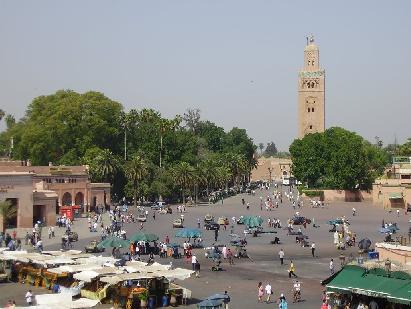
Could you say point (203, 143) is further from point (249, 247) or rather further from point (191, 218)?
point (249, 247)

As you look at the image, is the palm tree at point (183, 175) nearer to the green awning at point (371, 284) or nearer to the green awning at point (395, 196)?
the green awning at point (395, 196)

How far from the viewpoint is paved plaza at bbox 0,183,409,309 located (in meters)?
32.9

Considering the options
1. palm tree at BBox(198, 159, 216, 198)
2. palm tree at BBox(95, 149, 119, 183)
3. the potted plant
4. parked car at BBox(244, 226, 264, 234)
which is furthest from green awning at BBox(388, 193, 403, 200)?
the potted plant

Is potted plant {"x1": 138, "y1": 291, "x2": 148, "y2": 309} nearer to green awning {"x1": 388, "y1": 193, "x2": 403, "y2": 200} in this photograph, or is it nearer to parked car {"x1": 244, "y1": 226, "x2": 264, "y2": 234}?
parked car {"x1": 244, "y1": 226, "x2": 264, "y2": 234}

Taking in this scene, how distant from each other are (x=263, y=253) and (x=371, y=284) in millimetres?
21196

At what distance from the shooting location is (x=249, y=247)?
161ft

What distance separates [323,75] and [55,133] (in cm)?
7128

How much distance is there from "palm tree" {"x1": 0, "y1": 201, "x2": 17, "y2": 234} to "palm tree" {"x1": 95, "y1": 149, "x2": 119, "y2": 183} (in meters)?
28.3

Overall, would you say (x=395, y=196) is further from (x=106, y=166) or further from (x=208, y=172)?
(x=106, y=166)

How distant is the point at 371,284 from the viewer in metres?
25.2

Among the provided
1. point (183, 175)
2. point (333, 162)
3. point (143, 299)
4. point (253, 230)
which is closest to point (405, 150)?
point (333, 162)

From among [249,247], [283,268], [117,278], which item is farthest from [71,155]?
[117,278]

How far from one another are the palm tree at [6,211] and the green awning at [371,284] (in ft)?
119

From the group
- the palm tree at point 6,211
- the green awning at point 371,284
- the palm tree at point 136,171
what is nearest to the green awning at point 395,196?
the palm tree at point 136,171
